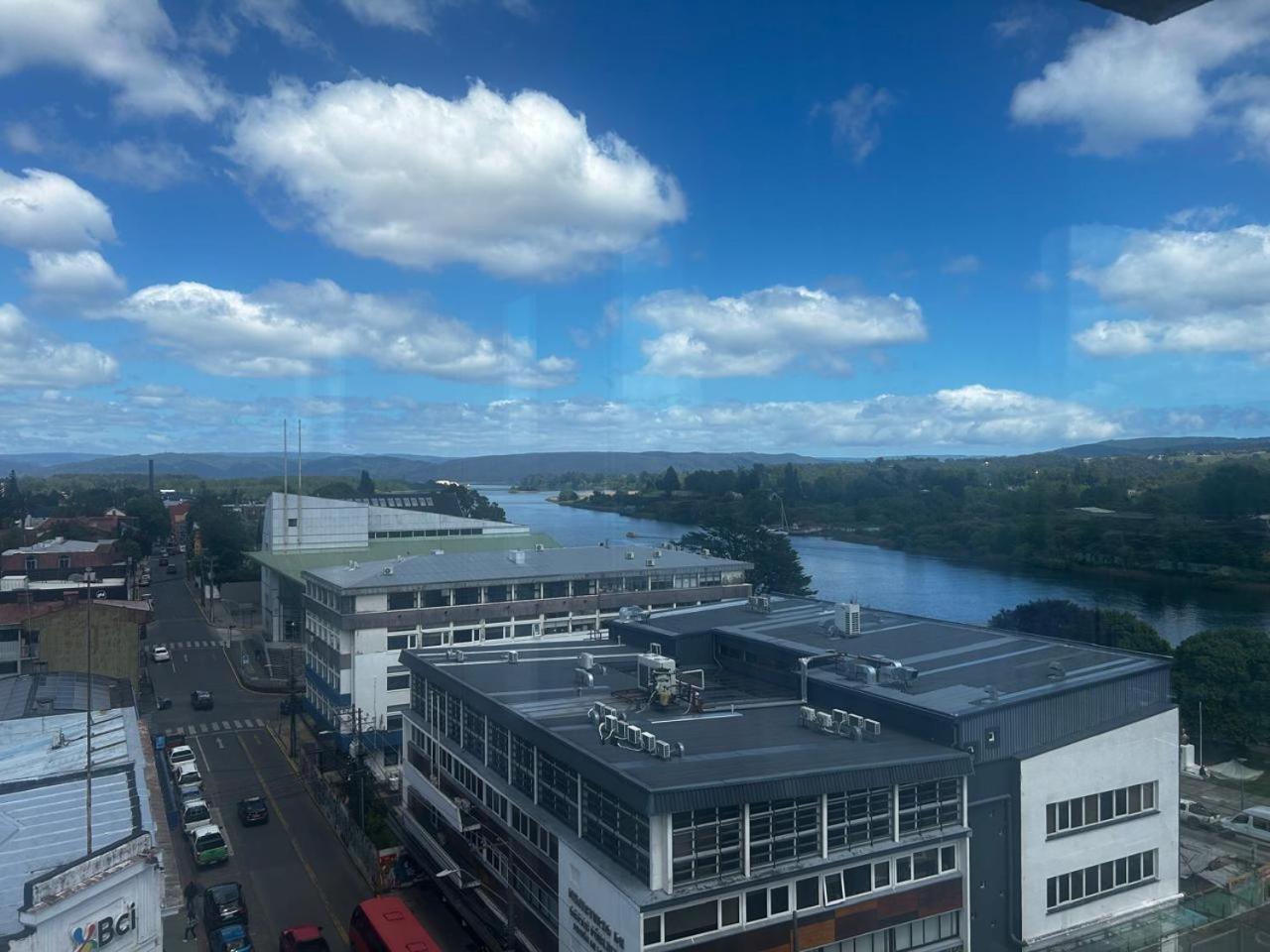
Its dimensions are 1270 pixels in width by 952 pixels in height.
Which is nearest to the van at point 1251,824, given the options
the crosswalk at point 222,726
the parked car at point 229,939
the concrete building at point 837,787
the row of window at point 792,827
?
the concrete building at point 837,787

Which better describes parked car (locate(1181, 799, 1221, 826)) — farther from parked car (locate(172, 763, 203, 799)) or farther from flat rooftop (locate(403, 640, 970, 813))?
parked car (locate(172, 763, 203, 799))

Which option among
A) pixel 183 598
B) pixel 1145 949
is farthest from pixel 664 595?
pixel 183 598

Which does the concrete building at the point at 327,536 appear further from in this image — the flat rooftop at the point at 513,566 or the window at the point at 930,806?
the window at the point at 930,806

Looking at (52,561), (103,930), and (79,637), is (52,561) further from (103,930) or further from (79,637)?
(103,930)

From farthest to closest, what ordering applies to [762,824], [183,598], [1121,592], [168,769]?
1. [183,598]
2. [1121,592]
3. [168,769]
4. [762,824]

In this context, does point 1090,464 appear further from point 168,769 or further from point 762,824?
point 168,769

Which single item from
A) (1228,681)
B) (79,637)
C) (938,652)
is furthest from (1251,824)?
(79,637)
